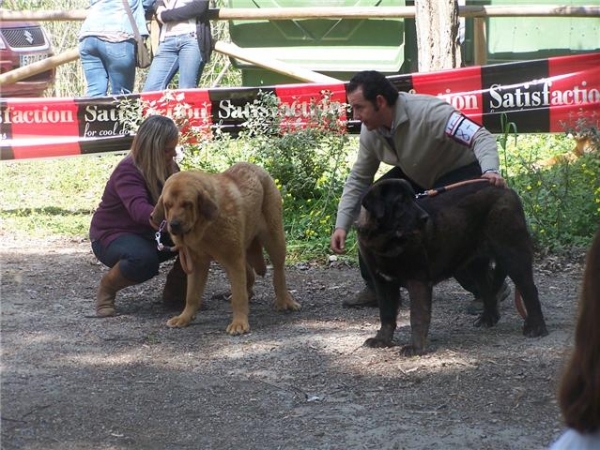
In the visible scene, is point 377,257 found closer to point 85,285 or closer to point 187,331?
point 187,331

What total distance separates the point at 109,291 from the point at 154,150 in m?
1.07

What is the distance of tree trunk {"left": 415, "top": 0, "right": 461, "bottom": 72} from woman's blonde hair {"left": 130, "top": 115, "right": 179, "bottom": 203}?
4768 millimetres

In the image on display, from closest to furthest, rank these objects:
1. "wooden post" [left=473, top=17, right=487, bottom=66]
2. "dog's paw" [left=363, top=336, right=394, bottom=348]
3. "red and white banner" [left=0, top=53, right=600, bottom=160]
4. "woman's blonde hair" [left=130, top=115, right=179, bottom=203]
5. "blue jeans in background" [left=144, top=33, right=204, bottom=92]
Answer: "dog's paw" [left=363, top=336, right=394, bottom=348]
"woman's blonde hair" [left=130, top=115, right=179, bottom=203]
"red and white banner" [left=0, top=53, right=600, bottom=160]
"blue jeans in background" [left=144, top=33, right=204, bottom=92]
"wooden post" [left=473, top=17, right=487, bottom=66]

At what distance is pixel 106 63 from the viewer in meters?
12.3

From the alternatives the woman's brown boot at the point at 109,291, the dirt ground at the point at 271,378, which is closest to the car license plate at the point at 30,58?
the dirt ground at the point at 271,378

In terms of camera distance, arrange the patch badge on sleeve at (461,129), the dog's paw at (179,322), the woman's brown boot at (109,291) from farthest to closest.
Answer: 1. the woman's brown boot at (109,291)
2. the dog's paw at (179,322)
3. the patch badge on sleeve at (461,129)

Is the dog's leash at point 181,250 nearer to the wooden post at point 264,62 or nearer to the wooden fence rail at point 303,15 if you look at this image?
the wooden fence rail at point 303,15

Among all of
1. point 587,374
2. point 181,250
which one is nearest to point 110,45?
point 181,250

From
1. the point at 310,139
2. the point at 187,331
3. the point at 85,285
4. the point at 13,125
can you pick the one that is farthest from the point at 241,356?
the point at 13,125

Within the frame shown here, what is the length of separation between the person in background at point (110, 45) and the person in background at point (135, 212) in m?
5.02

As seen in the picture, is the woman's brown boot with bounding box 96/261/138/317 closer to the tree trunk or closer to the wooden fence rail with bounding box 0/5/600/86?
the tree trunk

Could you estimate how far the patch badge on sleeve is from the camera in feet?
21.7

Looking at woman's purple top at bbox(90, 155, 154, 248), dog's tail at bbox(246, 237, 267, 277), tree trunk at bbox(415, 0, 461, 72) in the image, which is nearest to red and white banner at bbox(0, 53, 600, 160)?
tree trunk at bbox(415, 0, 461, 72)

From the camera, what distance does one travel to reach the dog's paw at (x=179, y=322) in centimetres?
703
